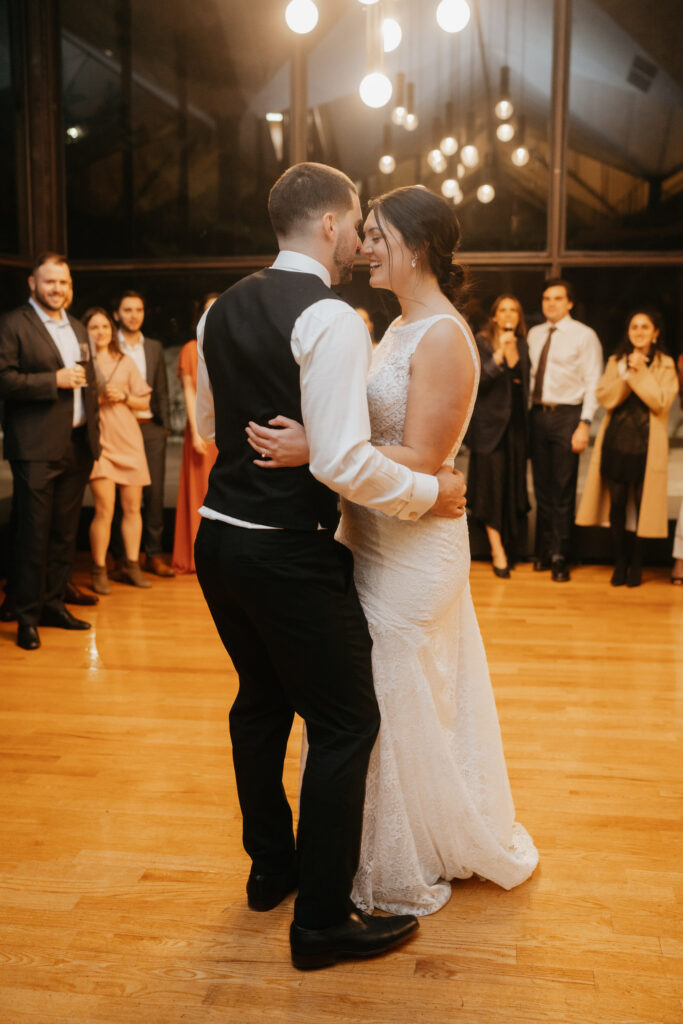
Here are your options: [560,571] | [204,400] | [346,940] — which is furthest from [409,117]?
[346,940]

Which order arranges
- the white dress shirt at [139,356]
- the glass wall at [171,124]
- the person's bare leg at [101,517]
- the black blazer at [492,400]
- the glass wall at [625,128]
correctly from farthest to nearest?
1. the glass wall at [171,124]
2. the glass wall at [625,128]
3. the black blazer at [492,400]
4. the white dress shirt at [139,356]
5. the person's bare leg at [101,517]

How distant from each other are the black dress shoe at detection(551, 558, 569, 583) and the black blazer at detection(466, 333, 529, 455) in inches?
29.8

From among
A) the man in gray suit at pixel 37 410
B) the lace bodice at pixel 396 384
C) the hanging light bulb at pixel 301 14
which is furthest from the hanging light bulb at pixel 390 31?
the lace bodice at pixel 396 384

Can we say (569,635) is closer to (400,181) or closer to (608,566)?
(608,566)

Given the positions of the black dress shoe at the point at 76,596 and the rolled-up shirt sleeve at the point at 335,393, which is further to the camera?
the black dress shoe at the point at 76,596

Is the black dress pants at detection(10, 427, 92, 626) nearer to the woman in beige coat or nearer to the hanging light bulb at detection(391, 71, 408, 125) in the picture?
the woman in beige coat

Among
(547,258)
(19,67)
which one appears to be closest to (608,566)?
(547,258)

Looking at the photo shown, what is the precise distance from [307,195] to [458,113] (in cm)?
492

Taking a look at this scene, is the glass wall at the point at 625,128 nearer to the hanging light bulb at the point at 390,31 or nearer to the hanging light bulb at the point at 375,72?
the hanging light bulb at the point at 390,31

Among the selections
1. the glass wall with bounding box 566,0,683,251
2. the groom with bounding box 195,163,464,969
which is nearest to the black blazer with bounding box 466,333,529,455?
the glass wall with bounding box 566,0,683,251

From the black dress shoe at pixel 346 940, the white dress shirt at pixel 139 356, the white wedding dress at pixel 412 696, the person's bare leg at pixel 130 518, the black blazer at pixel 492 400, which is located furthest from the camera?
the black blazer at pixel 492 400

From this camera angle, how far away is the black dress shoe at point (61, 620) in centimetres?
437

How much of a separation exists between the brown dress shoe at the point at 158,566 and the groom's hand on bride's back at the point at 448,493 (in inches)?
146

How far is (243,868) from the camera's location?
229cm
